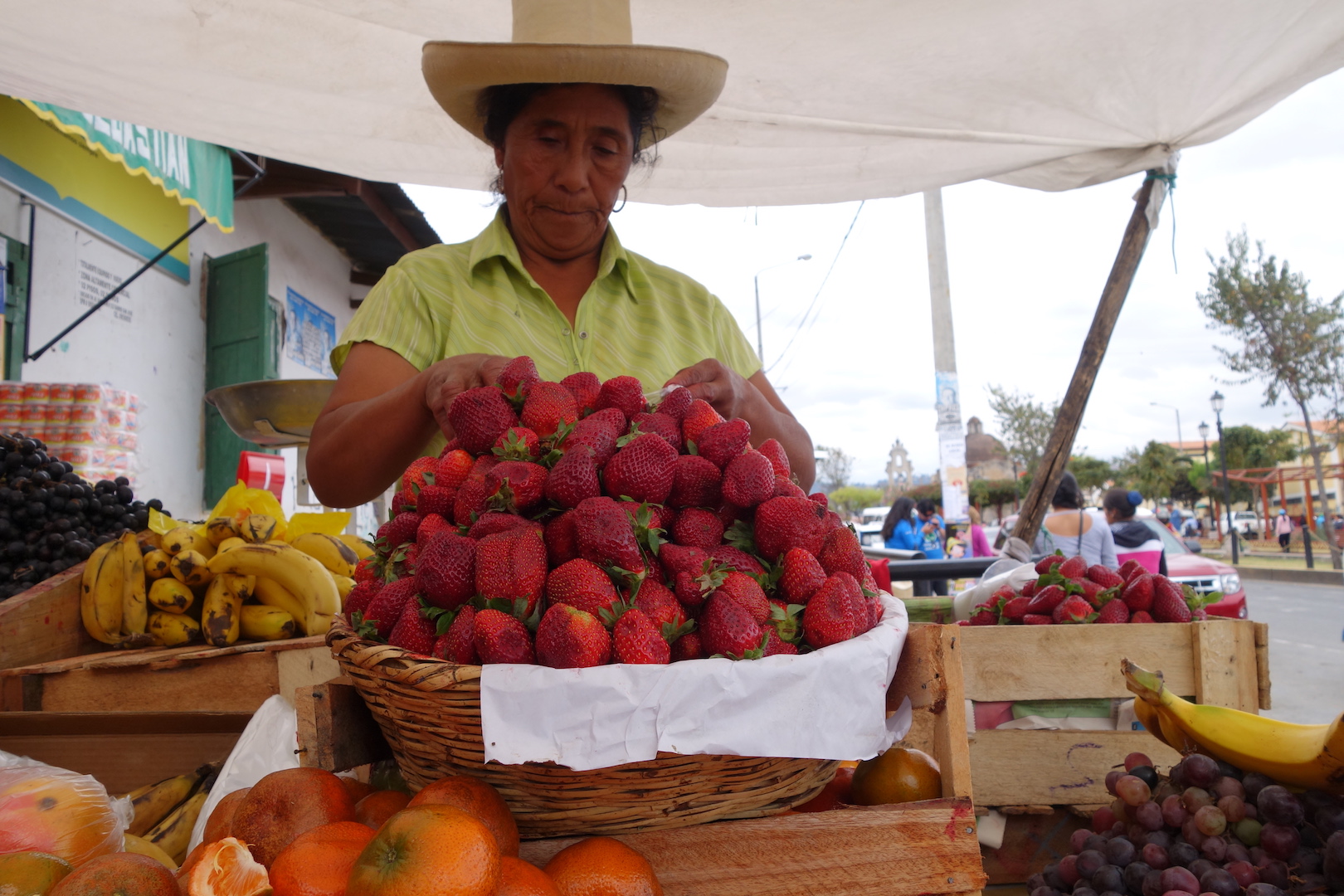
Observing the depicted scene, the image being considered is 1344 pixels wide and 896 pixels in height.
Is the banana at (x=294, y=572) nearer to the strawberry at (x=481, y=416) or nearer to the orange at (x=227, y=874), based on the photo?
the strawberry at (x=481, y=416)

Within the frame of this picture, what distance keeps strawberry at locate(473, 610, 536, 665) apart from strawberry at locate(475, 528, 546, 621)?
0.03m

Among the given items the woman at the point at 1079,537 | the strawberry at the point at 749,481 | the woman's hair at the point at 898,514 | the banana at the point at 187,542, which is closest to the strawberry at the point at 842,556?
the strawberry at the point at 749,481

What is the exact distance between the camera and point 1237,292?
818 inches

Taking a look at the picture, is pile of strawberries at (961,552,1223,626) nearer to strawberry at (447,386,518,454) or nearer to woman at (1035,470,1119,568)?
strawberry at (447,386,518,454)

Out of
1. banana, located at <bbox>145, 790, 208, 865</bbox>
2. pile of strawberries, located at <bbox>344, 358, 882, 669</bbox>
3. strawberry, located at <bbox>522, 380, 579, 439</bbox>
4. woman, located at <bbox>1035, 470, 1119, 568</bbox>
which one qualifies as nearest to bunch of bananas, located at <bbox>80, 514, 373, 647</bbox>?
banana, located at <bbox>145, 790, 208, 865</bbox>

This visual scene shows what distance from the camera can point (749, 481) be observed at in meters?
1.24

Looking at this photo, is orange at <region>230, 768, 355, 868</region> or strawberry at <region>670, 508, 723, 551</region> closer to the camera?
orange at <region>230, 768, 355, 868</region>

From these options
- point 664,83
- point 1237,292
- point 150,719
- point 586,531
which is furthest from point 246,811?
point 1237,292

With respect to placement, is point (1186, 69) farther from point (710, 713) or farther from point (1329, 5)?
point (710, 713)

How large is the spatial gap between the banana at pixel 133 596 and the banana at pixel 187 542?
0.09 meters

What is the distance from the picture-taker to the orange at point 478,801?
1020 millimetres

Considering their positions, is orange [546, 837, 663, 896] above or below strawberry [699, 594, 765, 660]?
below

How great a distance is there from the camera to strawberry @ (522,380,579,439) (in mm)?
1376

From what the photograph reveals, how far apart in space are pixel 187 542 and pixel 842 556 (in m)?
2.11
